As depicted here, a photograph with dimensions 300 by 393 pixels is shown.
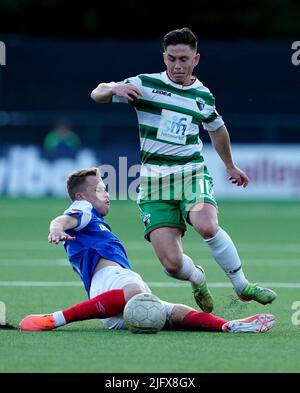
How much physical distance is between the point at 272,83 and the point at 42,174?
5478mm

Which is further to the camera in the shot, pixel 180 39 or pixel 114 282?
pixel 180 39

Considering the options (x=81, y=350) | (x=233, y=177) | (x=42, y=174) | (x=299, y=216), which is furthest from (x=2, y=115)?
(x=81, y=350)

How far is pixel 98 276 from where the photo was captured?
7.79m

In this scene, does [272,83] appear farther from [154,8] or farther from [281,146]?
[154,8]

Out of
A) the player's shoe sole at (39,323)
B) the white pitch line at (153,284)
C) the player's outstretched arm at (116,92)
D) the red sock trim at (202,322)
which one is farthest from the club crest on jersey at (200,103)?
the white pitch line at (153,284)

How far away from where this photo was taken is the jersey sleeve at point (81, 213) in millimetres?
7719

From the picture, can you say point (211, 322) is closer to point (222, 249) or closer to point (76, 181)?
point (222, 249)

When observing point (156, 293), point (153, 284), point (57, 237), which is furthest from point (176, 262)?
point (153, 284)

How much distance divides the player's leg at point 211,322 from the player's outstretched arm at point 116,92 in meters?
1.42

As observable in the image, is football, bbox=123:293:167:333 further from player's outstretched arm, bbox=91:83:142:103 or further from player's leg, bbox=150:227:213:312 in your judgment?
player's outstretched arm, bbox=91:83:142:103

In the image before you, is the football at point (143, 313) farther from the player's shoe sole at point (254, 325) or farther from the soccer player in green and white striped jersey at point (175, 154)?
the soccer player in green and white striped jersey at point (175, 154)

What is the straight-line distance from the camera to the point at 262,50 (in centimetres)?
2472

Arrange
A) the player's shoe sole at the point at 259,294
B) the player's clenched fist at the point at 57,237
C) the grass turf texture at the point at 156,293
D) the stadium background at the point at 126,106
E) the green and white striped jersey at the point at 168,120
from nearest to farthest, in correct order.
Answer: the grass turf texture at the point at 156,293 → the player's clenched fist at the point at 57,237 → the player's shoe sole at the point at 259,294 → the green and white striped jersey at the point at 168,120 → the stadium background at the point at 126,106

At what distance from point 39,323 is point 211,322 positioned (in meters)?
1.11
